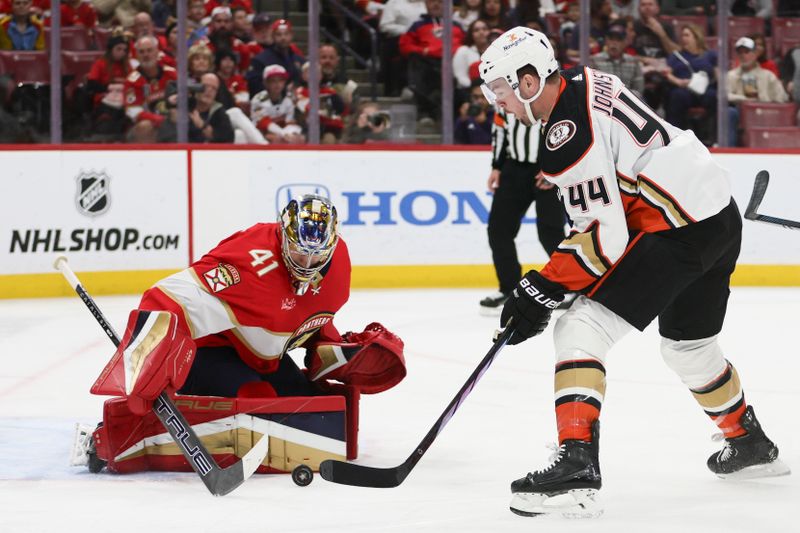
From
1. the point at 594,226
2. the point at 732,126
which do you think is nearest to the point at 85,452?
the point at 594,226

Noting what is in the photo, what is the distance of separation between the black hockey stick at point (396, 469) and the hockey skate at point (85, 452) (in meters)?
0.58

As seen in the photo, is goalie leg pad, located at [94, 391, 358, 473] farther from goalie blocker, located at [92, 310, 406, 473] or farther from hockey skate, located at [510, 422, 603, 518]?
hockey skate, located at [510, 422, 603, 518]

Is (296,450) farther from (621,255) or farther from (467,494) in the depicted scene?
(621,255)

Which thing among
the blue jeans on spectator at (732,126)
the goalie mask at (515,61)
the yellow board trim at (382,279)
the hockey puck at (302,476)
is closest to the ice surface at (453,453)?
the hockey puck at (302,476)

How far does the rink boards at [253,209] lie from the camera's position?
6.57 meters

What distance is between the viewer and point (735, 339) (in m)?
5.25

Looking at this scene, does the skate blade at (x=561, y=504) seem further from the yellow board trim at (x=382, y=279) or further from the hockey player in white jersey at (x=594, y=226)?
the yellow board trim at (x=382, y=279)

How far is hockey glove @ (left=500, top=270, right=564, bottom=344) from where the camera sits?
8.48 ft

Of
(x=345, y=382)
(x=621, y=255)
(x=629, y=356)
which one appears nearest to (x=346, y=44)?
(x=629, y=356)

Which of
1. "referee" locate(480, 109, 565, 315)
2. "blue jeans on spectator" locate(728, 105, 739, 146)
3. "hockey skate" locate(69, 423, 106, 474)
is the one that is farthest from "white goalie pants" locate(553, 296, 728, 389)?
"blue jeans on spectator" locate(728, 105, 739, 146)

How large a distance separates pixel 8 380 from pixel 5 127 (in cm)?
259

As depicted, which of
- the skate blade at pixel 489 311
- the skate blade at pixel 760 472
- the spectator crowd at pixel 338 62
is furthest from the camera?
the spectator crowd at pixel 338 62

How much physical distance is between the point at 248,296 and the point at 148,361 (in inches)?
11.9

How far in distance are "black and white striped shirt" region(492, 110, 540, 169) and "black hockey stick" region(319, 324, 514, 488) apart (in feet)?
10.1
